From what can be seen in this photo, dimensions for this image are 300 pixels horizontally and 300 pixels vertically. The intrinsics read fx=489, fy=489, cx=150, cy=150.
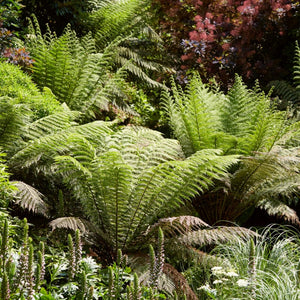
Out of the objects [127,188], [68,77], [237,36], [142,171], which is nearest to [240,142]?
[142,171]

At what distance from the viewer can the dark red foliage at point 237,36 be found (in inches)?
253

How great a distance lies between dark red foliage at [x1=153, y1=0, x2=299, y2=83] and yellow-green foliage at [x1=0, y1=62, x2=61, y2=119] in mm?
2663

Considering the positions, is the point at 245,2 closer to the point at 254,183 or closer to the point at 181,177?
the point at 254,183

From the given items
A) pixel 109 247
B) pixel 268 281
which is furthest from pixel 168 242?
pixel 268 281

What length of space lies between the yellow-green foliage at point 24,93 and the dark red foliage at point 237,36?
105 inches

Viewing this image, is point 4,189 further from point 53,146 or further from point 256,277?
point 256,277

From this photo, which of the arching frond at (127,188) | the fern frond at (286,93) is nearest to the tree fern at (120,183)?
the arching frond at (127,188)

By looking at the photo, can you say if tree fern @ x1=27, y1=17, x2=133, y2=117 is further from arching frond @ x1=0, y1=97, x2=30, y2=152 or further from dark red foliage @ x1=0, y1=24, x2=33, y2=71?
arching frond @ x1=0, y1=97, x2=30, y2=152

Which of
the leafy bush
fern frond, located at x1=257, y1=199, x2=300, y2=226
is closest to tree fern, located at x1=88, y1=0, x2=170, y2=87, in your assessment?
fern frond, located at x1=257, y1=199, x2=300, y2=226

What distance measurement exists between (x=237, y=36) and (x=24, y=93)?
11.0 feet

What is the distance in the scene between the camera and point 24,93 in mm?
4281

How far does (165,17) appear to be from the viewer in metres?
7.66

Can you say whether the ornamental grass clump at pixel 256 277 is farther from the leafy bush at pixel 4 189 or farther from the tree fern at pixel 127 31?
the tree fern at pixel 127 31

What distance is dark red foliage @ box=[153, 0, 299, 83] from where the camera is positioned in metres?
6.42
